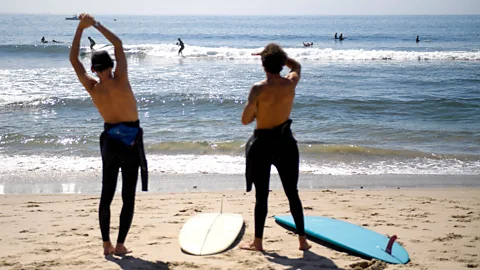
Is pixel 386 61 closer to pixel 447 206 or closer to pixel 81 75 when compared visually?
pixel 447 206

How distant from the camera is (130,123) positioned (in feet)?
13.6

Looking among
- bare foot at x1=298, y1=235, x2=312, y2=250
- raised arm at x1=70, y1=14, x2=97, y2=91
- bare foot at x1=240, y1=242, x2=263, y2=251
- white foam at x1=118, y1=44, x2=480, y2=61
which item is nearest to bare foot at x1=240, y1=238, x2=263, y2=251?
bare foot at x1=240, y1=242, x2=263, y2=251

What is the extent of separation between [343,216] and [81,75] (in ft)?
10.1

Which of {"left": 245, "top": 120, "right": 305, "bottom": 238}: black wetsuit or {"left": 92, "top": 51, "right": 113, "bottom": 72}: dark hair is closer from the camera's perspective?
{"left": 92, "top": 51, "right": 113, "bottom": 72}: dark hair

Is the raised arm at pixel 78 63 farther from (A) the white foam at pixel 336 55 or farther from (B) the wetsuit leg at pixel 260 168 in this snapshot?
(A) the white foam at pixel 336 55

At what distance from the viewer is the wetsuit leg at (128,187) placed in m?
4.15

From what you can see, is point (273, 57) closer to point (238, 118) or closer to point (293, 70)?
point (293, 70)

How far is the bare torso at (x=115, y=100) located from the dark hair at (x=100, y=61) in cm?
10

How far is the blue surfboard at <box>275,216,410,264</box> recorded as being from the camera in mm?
4340

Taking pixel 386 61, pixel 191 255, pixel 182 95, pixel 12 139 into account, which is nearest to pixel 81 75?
pixel 191 255

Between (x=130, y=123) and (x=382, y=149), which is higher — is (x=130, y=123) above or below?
above

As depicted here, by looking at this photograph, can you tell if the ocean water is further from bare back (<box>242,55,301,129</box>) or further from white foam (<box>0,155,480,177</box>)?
bare back (<box>242,55,301,129</box>)

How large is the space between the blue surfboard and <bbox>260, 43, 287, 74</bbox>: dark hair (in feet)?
5.15

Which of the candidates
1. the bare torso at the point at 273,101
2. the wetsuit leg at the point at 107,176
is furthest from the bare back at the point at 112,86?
the bare torso at the point at 273,101
